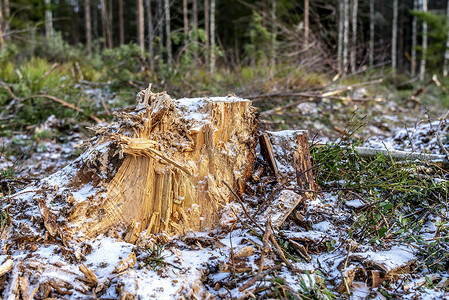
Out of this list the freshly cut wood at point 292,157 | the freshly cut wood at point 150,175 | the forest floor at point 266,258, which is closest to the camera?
the forest floor at point 266,258

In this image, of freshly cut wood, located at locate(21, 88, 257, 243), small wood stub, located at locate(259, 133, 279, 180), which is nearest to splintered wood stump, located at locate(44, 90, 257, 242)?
freshly cut wood, located at locate(21, 88, 257, 243)

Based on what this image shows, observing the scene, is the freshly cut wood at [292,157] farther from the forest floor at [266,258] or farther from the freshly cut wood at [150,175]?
the freshly cut wood at [150,175]

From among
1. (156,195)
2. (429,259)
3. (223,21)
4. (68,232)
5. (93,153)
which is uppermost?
(223,21)

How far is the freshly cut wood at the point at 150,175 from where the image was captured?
199cm

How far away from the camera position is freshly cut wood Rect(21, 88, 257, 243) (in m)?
1.99

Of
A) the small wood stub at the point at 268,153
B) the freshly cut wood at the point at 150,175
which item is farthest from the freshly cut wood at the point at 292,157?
the freshly cut wood at the point at 150,175

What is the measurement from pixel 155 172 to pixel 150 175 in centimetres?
4

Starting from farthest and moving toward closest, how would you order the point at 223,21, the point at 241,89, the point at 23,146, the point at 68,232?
the point at 223,21 < the point at 241,89 < the point at 23,146 < the point at 68,232

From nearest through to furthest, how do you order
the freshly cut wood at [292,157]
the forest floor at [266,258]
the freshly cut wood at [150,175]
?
the forest floor at [266,258]
the freshly cut wood at [150,175]
the freshly cut wood at [292,157]

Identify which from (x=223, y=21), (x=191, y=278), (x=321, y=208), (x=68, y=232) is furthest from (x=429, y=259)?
(x=223, y=21)

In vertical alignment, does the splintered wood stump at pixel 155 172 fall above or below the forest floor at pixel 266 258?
above

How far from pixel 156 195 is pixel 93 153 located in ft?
1.69

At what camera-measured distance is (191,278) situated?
178 centimetres

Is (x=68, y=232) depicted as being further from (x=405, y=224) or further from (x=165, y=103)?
(x=405, y=224)
